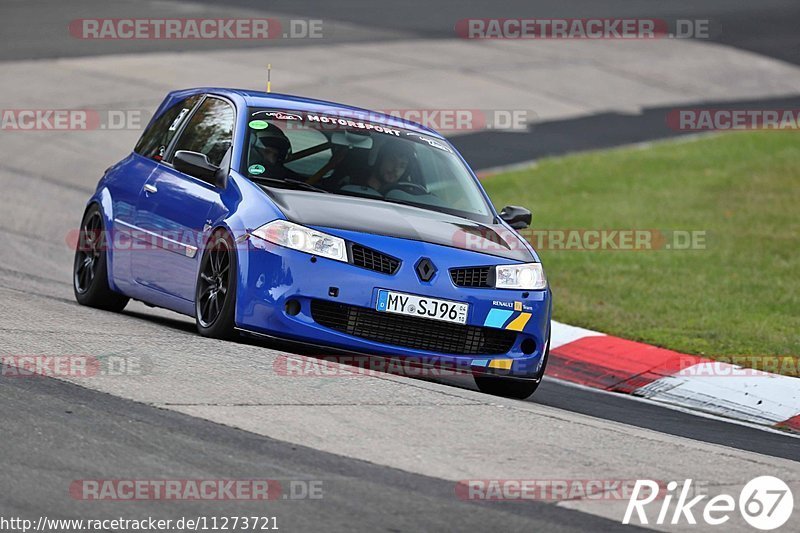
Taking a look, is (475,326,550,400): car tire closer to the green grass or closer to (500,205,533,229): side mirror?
(500,205,533,229): side mirror

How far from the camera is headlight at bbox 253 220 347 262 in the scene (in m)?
8.43

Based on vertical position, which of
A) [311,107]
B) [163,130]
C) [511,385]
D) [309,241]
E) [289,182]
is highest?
[311,107]

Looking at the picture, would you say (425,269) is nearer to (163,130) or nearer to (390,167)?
(390,167)

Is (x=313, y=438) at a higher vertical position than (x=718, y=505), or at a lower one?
higher

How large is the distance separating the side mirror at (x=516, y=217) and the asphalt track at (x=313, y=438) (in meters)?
1.12

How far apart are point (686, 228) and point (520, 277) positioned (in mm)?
8637

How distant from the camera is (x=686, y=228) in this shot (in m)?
17.1

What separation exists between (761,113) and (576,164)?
614 centimetres

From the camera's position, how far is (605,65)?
28.8 metres

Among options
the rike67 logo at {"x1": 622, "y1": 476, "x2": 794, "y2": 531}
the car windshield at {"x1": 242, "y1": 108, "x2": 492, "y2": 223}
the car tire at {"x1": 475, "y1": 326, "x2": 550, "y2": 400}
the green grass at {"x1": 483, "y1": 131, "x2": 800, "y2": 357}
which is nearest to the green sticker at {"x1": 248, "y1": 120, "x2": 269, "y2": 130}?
the car windshield at {"x1": 242, "y1": 108, "x2": 492, "y2": 223}

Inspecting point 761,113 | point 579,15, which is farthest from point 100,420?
point 579,15

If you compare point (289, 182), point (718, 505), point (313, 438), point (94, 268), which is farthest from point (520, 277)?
point (94, 268)

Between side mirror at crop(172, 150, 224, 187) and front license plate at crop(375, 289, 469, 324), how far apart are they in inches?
56.9

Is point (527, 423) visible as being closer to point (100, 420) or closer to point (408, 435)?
point (408, 435)
